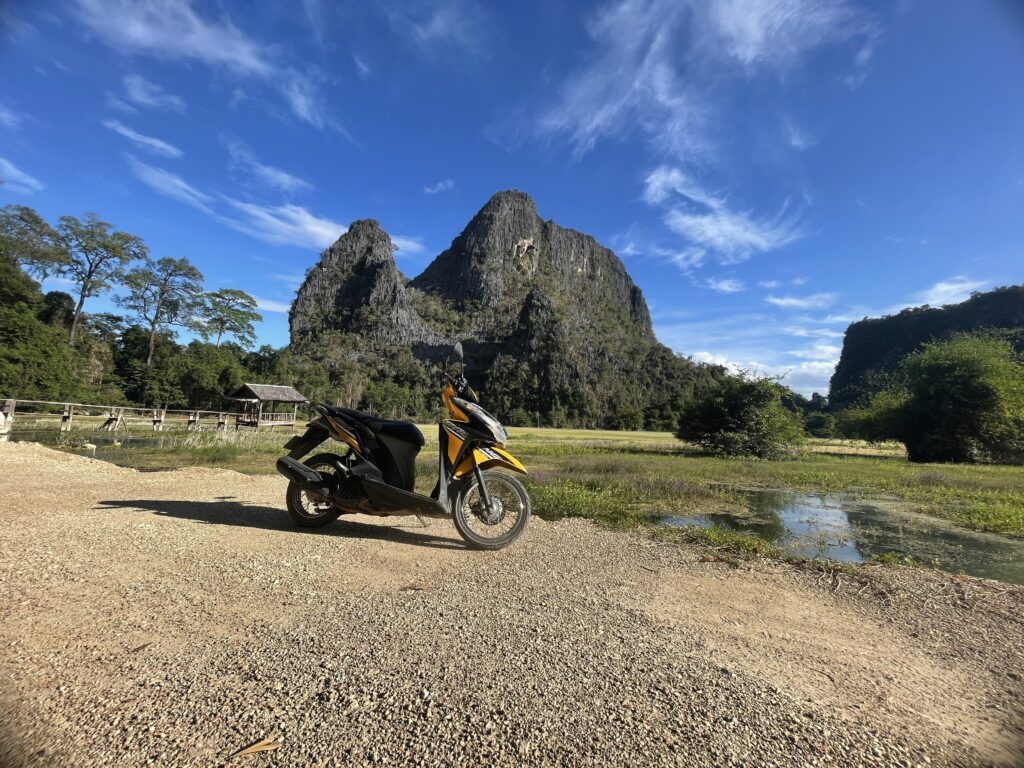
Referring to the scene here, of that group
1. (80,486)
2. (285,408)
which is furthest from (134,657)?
(285,408)

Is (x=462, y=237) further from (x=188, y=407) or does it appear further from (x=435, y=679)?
(x=435, y=679)

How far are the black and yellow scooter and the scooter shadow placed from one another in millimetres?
217

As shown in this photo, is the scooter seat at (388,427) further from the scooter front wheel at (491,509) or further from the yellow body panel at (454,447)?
the scooter front wheel at (491,509)

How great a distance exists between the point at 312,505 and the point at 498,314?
136m

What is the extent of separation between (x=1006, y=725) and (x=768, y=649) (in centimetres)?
91

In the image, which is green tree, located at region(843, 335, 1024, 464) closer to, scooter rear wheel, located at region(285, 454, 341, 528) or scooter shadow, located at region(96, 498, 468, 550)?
scooter shadow, located at region(96, 498, 468, 550)

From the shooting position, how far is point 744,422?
25641 mm

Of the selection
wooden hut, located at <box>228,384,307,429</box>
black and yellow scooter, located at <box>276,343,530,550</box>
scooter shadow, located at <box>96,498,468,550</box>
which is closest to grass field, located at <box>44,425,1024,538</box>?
black and yellow scooter, located at <box>276,343,530,550</box>

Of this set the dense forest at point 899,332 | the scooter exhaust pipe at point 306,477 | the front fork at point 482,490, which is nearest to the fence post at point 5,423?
the scooter exhaust pipe at point 306,477

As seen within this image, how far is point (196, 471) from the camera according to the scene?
9172 millimetres

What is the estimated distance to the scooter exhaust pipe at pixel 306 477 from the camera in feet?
15.6

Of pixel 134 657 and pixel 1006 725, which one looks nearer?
pixel 1006 725

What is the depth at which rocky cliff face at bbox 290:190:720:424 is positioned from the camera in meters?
112

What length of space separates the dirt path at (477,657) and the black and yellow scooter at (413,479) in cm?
43
